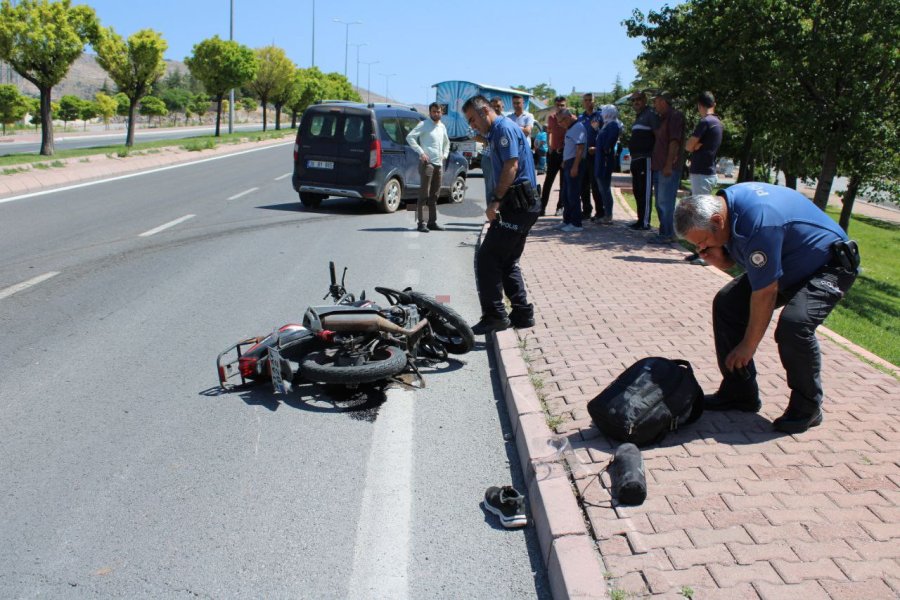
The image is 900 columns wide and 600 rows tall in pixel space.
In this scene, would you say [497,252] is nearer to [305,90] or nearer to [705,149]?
[705,149]

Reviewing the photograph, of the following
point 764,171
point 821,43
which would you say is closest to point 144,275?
point 821,43

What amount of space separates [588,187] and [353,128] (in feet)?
13.7

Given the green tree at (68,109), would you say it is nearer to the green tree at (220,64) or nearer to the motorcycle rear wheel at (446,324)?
the green tree at (220,64)

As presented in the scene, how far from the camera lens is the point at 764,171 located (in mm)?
30266

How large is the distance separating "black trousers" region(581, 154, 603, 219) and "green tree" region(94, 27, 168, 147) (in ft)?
72.6

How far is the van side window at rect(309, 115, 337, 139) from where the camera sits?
14.3 metres

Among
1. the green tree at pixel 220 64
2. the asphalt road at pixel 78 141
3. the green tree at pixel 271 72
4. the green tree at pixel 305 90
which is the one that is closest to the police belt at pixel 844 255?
the asphalt road at pixel 78 141

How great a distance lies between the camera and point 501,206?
6578 mm

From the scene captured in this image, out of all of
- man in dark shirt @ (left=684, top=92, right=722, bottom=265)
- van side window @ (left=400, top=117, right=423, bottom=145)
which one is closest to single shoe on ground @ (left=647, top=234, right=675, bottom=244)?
man in dark shirt @ (left=684, top=92, right=722, bottom=265)

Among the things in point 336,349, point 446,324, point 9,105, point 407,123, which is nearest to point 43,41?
point 407,123

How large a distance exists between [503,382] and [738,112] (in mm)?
10249

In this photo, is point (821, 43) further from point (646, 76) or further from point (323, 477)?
point (646, 76)

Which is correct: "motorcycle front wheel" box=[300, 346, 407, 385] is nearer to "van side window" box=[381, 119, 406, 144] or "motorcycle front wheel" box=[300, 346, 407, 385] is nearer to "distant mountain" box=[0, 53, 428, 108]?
"van side window" box=[381, 119, 406, 144]

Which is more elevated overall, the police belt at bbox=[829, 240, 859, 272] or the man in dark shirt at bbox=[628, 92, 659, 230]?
the man in dark shirt at bbox=[628, 92, 659, 230]
